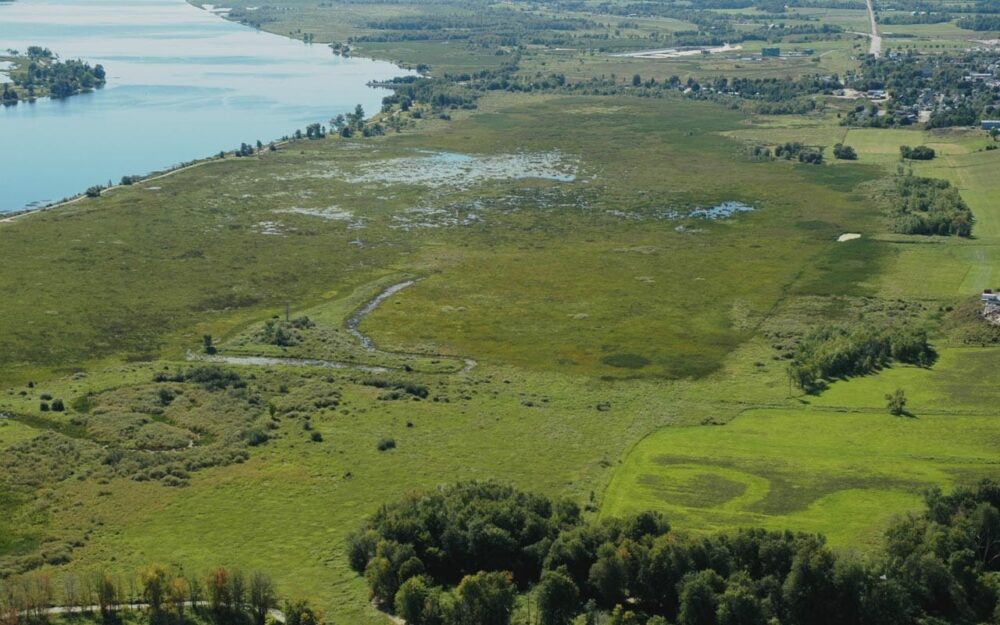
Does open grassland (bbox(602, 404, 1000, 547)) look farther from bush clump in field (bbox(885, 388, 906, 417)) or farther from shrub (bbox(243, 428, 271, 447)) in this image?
shrub (bbox(243, 428, 271, 447))

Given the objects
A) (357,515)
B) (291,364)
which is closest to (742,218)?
(291,364)

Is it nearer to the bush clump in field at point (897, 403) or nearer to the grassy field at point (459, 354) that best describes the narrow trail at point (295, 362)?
A: the grassy field at point (459, 354)

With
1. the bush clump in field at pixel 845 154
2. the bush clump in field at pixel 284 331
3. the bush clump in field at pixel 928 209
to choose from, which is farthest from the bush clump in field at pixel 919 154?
the bush clump in field at pixel 284 331

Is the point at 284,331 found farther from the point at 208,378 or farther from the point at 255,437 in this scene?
the point at 255,437

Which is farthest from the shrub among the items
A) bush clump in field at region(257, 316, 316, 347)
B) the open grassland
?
the open grassland

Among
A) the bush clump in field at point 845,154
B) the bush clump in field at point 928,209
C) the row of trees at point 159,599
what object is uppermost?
the bush clump in field at point 845,154

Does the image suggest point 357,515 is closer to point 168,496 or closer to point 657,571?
point 168,496

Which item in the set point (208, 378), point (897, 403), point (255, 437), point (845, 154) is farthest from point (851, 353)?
point (845, 154)
